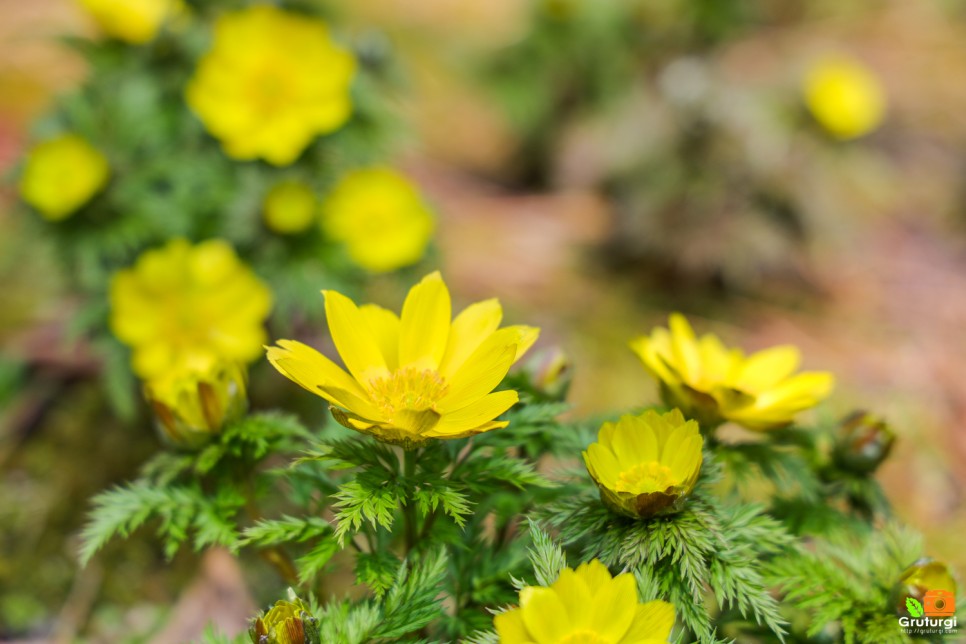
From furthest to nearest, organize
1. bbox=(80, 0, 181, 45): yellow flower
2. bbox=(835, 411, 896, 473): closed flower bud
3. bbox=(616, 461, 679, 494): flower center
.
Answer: bbox=(80, 0, 181, 45): yellow flower, bbox=(835, 411, 896, 473): closed flower bud, bbox=(616, 461, 679, 494): flower center

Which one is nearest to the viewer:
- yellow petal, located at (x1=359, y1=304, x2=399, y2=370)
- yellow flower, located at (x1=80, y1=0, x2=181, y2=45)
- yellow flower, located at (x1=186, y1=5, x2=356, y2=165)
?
yellow petal, located at (x1=359, y1=304, x2=399, y2=370)

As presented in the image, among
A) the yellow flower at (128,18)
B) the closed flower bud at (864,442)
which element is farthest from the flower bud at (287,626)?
the yellow flower at (128,18)

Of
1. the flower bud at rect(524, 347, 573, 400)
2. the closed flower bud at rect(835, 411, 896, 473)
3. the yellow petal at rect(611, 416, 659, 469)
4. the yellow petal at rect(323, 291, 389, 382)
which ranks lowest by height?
the closed flower bud at rect(835, 411, 896, 473)

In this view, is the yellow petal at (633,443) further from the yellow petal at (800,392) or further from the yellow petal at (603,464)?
the yellow petal at (800,392)

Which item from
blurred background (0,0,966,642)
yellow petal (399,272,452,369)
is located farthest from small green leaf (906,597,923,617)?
blurred background (0,0,966,642)

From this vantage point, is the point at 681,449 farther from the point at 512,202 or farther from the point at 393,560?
the point at 512,202

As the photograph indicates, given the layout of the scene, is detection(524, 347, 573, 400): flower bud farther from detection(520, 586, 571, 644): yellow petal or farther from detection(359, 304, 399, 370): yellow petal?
detection(520, 586, 571, 644): yellow petal

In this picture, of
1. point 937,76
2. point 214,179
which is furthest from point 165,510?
point 937,76
